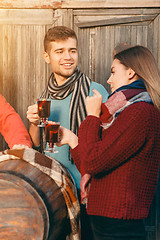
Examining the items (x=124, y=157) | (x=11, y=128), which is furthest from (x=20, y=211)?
(x=11, y=128)

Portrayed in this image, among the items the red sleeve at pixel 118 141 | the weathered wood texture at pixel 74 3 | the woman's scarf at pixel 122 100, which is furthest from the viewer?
the weathered wood texture at pixel 74 3

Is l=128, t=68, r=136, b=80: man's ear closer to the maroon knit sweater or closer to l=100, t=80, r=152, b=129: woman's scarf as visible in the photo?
l=100, t=80, r=152, b=129: woman's scarf

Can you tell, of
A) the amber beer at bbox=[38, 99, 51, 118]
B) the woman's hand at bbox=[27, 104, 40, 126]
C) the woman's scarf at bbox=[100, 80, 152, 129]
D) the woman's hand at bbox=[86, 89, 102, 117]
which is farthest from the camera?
the woman's hand at bbox=[27, 104, 40, 126]

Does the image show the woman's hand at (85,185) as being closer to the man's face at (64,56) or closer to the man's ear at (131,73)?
the man's ear at (131,73)

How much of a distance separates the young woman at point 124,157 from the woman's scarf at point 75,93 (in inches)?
33.2

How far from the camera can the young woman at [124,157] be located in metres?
1.86

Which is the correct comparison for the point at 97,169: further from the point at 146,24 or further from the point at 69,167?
the point at 146,24

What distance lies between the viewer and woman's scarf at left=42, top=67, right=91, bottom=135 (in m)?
2.90

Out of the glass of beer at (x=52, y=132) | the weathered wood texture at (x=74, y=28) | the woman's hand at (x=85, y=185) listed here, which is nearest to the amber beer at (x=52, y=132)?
the glass of beer at (x=52, y=132)

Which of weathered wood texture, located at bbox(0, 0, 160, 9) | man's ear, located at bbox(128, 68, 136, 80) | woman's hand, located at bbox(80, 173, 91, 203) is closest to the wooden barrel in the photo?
woman's hand, located at bbox(80, 173, 91, 203)

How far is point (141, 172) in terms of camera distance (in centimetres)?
189

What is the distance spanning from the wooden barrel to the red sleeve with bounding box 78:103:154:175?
0.33 meters

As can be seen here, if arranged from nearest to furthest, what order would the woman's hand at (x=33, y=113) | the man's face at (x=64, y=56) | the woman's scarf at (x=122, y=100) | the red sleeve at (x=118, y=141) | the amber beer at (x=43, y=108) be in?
the red sleeve at (x=118, y=141) < the woman's scarf at (x=122, y=100) < the amber beer at (x=43, y=108) < the woman's hand at (x=33, y=113) < the man's face at (x=64, y=56)

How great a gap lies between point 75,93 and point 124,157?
120 centimetres
